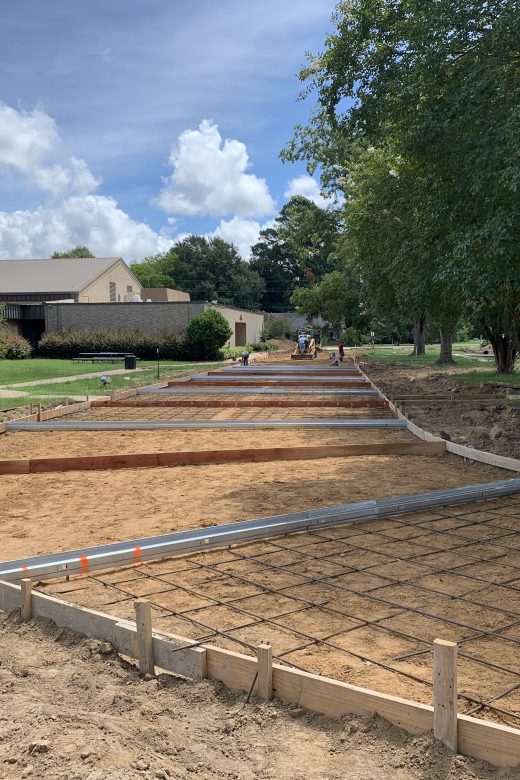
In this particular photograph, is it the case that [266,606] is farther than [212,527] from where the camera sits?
No

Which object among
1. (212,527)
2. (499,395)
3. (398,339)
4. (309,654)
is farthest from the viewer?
(398,339)

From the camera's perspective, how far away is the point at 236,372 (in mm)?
29078

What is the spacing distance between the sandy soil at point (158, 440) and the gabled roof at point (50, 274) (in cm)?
3534

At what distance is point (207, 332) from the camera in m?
37.7

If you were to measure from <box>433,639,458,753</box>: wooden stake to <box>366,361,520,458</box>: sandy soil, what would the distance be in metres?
7.79

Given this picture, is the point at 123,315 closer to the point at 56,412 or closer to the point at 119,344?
the point at 119,344

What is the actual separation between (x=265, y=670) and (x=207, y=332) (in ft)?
A: 113

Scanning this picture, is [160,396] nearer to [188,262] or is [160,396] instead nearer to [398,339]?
[398,339]

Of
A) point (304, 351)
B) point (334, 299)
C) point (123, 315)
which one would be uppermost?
point (334, 299)

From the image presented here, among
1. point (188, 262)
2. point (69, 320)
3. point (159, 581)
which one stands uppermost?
point (188, 262)

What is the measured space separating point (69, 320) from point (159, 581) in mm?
38262

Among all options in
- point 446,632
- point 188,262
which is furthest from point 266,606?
point 188,262

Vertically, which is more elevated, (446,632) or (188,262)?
(188,262)

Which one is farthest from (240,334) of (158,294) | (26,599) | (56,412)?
(26,599)
